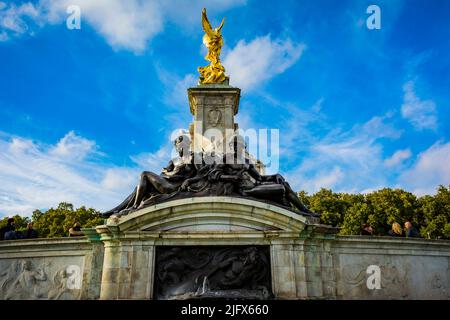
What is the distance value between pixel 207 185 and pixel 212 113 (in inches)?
180

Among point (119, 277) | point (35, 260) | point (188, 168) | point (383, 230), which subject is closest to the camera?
point (119, 277)

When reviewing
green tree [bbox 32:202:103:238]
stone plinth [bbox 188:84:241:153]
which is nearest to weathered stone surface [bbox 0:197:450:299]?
stone plinth [bbox 188:84:241:153]

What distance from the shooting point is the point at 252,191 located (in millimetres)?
11609

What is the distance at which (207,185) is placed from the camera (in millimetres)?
11703

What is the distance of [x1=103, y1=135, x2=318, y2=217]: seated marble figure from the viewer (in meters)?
11.5

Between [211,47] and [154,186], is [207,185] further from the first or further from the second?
[211,47]

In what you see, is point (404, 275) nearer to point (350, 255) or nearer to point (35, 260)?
point (350, 255)

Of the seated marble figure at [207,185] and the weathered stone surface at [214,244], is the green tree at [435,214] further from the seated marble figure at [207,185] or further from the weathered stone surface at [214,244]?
the seated marble figure at [207,185]

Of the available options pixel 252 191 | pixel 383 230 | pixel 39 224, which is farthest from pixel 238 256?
pixel 39 224

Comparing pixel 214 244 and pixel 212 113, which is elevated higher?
pixel 212 113
